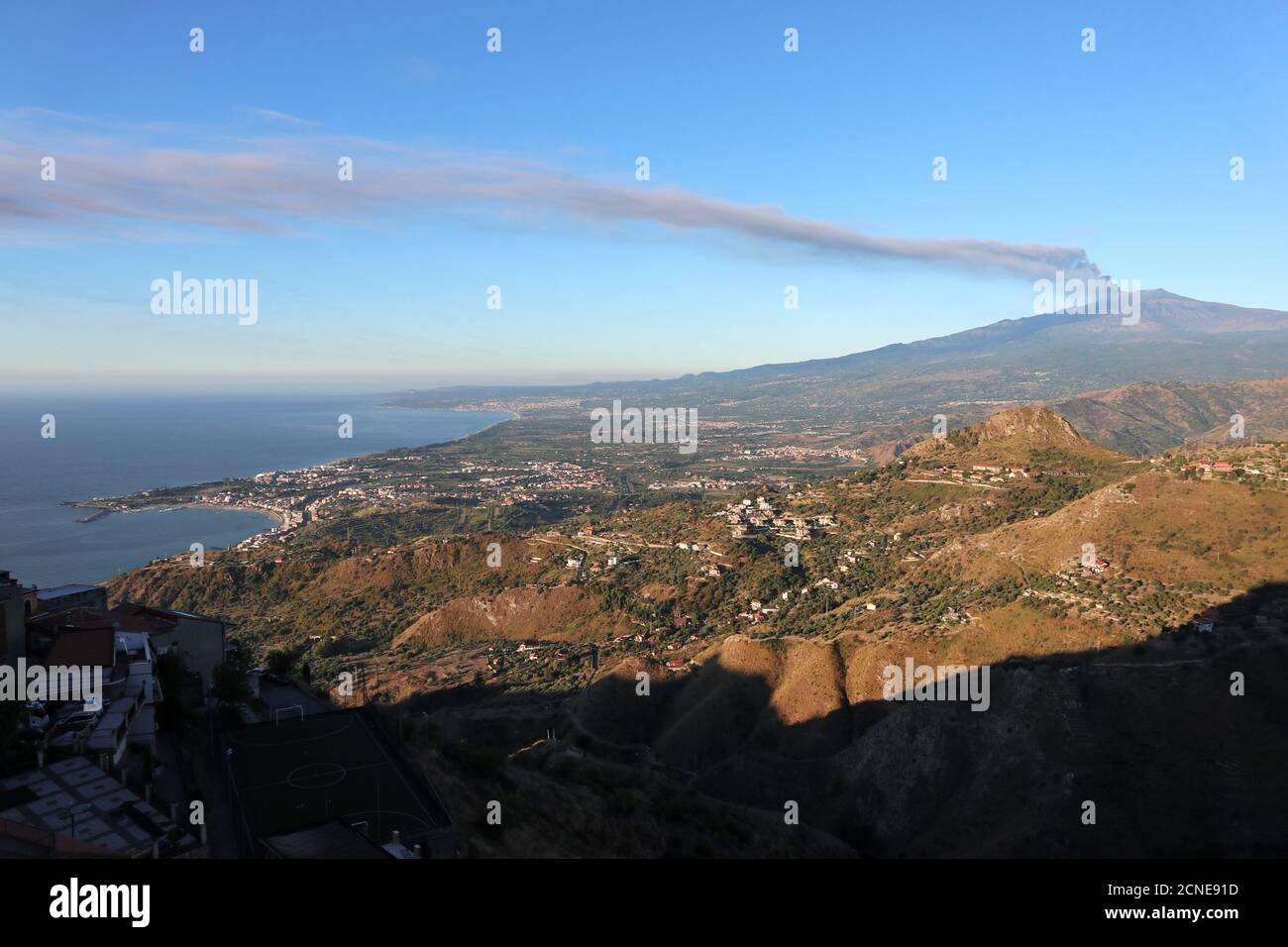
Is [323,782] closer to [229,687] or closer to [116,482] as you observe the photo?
[229,687]

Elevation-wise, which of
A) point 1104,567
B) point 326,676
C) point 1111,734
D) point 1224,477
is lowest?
point 326,676

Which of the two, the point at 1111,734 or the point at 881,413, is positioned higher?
the point at 881,413

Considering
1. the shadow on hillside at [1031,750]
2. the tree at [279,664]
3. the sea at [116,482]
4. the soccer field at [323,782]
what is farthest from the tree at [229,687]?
the sea at [116,482]

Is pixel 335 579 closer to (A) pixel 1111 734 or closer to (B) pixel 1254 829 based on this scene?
(A) pixel 1111 734

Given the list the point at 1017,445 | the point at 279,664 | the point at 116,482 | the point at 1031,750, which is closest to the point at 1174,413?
the point at 1017,445

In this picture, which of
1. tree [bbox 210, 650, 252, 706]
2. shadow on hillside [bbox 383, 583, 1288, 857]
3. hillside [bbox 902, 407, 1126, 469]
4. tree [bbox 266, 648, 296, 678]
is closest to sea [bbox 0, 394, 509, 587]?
tree [bbox 266, 648, 296, 678]
